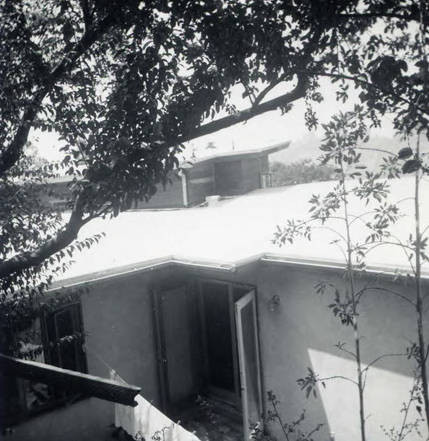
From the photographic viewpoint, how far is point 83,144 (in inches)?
115

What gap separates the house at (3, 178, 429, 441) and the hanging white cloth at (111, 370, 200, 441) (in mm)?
999

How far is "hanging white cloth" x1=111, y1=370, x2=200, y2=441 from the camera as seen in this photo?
4324 mm

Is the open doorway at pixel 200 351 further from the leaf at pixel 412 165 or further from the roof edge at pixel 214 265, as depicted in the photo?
the leaf at pixel 412 165

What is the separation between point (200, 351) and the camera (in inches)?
308

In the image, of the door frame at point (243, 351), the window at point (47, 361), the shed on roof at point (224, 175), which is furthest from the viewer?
the shed on roof at point (224, 175)

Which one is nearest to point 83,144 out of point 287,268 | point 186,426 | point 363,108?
point 363,108

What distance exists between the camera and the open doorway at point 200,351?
23.2 feet

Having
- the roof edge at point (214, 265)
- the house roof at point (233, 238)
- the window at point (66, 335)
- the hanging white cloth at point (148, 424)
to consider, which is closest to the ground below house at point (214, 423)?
the hanging white cloth at point (148, 424)

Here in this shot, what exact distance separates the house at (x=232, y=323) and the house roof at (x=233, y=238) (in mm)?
26

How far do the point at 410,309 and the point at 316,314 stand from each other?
50.7 inches

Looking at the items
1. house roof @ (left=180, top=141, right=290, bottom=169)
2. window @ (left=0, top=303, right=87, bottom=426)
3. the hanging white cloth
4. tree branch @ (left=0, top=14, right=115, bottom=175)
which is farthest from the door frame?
house roof @ (left=180, top=141, right=290, bottom=169)

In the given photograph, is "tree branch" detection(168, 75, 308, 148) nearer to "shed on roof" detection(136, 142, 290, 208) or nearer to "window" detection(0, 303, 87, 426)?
"window" detection(0, 303, 87, 426)

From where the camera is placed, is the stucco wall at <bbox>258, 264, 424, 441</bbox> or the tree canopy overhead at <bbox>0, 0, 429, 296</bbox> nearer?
the tree canopy overhead at <bbox>0, 0, 429, 296</bbox>

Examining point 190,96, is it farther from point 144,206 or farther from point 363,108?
point 144,206
